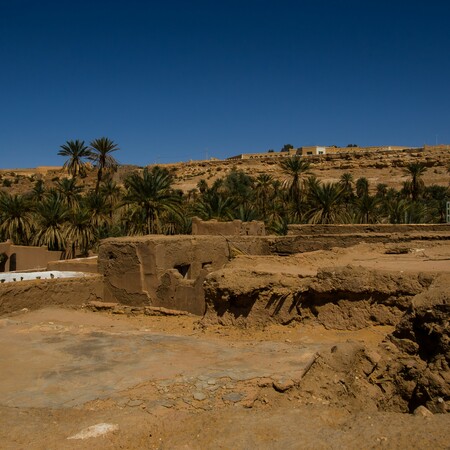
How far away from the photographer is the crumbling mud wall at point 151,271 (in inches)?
499

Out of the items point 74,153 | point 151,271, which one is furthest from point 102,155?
point 151,271

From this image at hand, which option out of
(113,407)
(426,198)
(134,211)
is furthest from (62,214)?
(426,198)

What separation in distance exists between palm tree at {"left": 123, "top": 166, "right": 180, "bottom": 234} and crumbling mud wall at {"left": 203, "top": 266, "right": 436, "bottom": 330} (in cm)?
1415

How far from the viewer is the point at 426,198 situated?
4788 centimetres

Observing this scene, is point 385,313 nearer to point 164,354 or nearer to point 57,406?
point 164,354

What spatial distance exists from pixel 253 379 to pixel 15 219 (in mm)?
26571

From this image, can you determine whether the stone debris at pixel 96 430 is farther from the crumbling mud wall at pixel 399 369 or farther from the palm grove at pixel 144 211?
the palm grove at pixel 144 211

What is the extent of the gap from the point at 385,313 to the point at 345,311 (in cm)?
67

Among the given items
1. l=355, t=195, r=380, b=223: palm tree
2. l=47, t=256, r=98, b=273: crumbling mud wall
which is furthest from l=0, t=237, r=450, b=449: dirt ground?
l=355, t=195, r=380, b=223: palm tree

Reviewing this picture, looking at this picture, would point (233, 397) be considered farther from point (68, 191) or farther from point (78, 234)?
point (68, 191)

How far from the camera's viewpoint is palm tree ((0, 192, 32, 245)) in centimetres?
2917

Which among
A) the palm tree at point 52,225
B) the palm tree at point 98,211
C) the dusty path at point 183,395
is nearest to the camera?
the dusty path at point 183,395

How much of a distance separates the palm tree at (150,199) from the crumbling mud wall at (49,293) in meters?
10.1

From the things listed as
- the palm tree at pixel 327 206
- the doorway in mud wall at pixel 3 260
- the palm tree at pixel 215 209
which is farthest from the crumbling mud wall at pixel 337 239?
the doorway in mud wall at pixel 3 260
